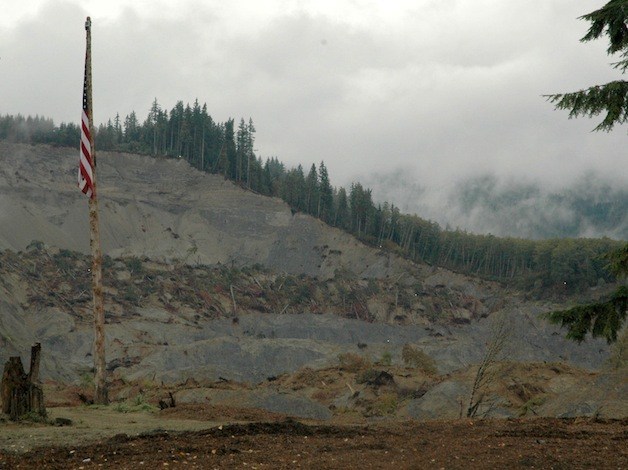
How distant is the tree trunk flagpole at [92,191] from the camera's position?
618 inches

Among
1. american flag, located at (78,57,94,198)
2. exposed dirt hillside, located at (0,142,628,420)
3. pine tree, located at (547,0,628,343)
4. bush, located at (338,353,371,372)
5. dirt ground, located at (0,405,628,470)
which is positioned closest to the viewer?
dirt ground, located at (0,405,628,470)

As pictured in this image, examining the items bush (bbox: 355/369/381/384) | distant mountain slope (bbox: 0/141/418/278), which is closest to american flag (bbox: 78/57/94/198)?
bush (bbox: 355/369/381/384)

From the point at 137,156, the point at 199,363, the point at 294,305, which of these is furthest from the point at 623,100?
the point at 137,156

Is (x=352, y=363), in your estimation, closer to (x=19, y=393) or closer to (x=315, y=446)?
(x=19, y=393)

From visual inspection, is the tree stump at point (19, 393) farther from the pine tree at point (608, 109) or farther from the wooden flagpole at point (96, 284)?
the pine tree at point (608, 109)

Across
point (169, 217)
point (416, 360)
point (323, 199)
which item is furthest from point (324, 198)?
point (416, 360)

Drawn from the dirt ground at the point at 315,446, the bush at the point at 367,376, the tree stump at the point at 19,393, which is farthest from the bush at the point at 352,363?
the tree stump at the point at 19,393

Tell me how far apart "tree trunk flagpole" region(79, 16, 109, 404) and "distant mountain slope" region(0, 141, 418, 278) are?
63964mm

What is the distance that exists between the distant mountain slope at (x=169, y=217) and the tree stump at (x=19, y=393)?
68.6 meters

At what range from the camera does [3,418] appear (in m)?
11.0

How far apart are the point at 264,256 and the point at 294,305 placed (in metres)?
19.1

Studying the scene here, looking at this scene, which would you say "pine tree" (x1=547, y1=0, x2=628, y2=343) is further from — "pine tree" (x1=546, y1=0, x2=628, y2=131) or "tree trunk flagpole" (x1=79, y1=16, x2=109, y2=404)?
"tree trunk flagpole" (x1=79, y1=16, x2=109, y2=404)

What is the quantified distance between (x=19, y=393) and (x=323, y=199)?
4104 inches

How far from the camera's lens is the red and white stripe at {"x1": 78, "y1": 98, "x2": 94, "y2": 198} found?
1559 cm
